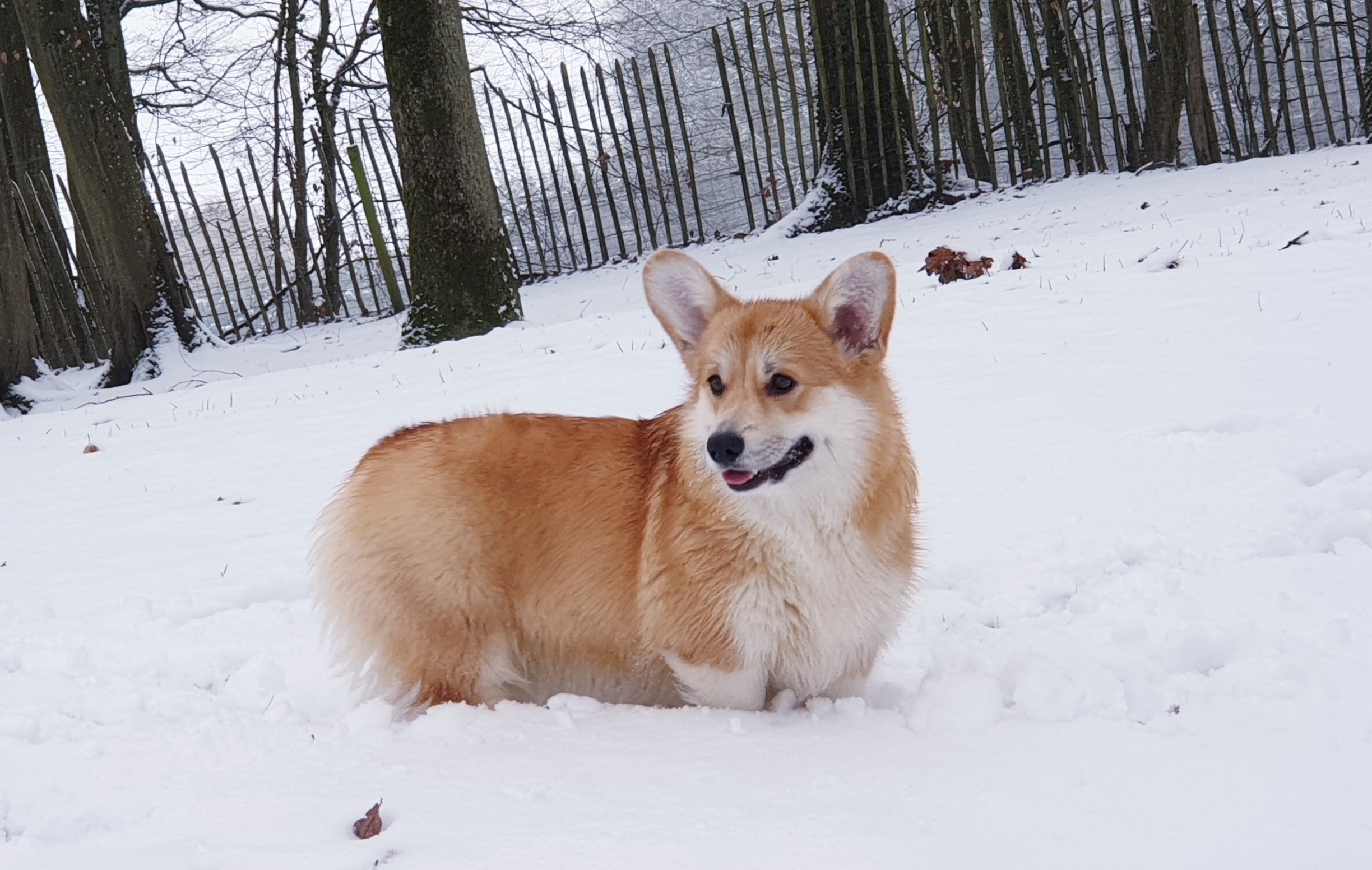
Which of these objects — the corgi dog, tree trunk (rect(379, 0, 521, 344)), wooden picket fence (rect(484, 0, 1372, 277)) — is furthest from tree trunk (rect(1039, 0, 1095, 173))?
the corgi dog

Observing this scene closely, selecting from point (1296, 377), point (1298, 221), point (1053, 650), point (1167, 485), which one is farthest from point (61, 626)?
point (1298, 221)

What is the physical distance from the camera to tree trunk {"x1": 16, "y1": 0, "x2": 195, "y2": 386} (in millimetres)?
9281

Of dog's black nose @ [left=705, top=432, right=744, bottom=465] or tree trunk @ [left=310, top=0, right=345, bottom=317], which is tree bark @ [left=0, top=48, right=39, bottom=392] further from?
dog's black nose @ [left=705, top=432, right=744, bottom=465]

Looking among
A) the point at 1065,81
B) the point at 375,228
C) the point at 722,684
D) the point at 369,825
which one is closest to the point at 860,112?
the point at 1065,81

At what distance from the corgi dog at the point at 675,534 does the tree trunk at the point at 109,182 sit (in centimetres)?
812

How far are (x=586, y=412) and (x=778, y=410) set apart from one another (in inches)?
105

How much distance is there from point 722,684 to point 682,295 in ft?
3.60

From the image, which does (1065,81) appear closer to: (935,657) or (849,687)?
(935,657)

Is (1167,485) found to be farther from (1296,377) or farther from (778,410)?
(778,410)

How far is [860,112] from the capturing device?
417 inches

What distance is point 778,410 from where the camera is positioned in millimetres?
2443

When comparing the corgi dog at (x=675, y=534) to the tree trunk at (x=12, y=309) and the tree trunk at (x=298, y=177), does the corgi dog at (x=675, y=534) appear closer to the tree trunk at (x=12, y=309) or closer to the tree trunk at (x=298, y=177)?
the tree trunk at (x=12, y=309)

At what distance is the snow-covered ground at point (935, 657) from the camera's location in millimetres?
1819

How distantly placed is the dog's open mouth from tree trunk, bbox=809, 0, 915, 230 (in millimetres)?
8960
